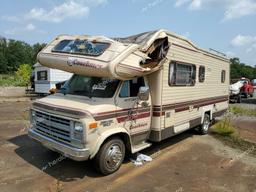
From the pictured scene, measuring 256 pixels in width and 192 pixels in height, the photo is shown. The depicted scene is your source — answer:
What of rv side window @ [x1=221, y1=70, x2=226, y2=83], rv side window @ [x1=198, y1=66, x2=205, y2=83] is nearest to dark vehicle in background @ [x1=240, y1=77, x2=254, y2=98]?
rv side window @ [x1=221, y1=70, x2=226, y2=83]

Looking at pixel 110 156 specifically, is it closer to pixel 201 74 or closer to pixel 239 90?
pixel 201 74

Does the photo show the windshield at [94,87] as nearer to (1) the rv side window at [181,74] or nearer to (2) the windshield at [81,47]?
(2) the windshield at [81,47]

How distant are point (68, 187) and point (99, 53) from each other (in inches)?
102

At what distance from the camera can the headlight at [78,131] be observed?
16.6ft

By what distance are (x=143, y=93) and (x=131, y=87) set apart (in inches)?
13.8

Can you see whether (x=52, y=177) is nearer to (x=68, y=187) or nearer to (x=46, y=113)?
(x=68, y=187)

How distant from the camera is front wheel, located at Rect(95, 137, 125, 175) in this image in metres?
5.52

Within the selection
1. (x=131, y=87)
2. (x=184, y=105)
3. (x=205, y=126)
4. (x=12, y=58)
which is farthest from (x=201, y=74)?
(x=12, y=58)

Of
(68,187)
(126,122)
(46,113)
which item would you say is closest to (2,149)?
(46,113)

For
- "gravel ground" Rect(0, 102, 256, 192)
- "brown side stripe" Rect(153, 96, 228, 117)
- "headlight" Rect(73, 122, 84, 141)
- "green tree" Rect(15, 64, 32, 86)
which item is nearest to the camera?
"headlight" Rect(73, 122, 84, 141)

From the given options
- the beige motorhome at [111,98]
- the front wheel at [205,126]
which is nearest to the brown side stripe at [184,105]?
the beige motorhome at [111,98]

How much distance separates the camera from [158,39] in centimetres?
650

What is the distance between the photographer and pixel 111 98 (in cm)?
570

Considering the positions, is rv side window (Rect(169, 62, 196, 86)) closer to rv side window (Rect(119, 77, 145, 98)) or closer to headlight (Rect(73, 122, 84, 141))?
rv side window (Rect(119, 77, 145, 98))
